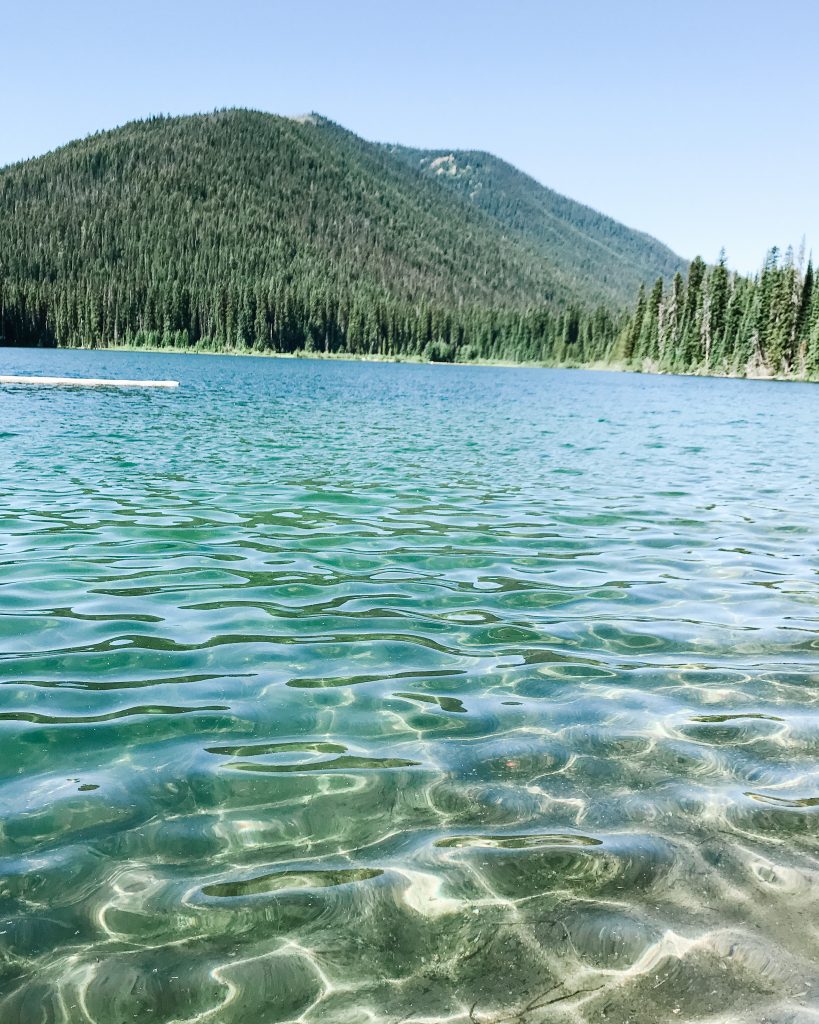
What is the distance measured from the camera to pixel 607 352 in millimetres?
190625

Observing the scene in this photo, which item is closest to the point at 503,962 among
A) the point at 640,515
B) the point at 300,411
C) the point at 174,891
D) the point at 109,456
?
the point at 174,891

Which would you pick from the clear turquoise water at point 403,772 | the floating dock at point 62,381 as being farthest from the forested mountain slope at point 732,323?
the clear turquoise water at point 403,772

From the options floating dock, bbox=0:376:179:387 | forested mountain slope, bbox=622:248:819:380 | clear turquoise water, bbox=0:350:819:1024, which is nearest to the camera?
clear turquoise water, bbox=0:350:819:1024

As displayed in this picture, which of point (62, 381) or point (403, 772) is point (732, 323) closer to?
point (62, 381)

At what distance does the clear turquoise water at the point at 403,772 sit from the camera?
350cm

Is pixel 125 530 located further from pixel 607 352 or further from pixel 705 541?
pixel 607 352

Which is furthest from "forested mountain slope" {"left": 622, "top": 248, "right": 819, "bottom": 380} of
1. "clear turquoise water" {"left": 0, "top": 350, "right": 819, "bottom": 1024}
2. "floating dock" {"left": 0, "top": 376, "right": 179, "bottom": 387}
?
"clear turquoise water" {"left": 0, "top": 350, "right": 819, "bottom": 1024}

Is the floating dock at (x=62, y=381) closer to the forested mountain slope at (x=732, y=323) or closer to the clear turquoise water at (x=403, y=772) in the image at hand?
the clear turquoise water at (x=403, y=772)

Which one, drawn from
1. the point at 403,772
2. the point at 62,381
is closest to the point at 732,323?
the point at 62,381

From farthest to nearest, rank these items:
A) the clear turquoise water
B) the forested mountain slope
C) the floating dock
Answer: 1. the forested mountain slope
2. the floating dock
3. the clear turquoise water

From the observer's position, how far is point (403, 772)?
5320 millimetres

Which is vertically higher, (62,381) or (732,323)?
(732,323)

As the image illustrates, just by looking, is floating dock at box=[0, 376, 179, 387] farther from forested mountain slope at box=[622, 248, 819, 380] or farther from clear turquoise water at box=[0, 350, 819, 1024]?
forested mountain slope at box=[622, 248, 819, 380]

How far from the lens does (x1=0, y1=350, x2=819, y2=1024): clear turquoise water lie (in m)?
3.50
